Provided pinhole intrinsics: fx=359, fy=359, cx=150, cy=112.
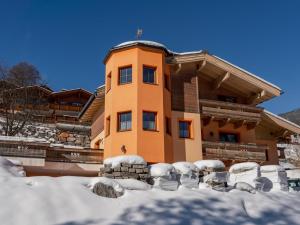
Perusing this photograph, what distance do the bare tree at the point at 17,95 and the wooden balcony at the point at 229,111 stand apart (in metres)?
17.9

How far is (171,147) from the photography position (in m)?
20.0

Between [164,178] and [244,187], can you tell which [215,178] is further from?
[164,178]

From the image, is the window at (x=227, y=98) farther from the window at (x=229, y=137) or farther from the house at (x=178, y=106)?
the window at (x=229, y=137)

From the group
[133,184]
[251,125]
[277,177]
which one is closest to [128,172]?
[133,184]

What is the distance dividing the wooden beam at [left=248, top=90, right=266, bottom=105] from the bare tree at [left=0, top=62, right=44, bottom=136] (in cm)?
1980

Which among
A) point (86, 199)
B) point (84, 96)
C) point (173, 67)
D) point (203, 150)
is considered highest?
point (84, 96)

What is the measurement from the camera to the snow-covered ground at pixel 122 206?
6.70m

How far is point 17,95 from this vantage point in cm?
3484

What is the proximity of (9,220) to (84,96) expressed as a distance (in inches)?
1623

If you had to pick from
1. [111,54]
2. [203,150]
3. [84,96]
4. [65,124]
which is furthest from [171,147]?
[84,96]

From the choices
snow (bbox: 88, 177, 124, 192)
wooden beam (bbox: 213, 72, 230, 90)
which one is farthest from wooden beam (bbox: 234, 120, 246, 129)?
snow (bbox: 88, 177, 124, 192)

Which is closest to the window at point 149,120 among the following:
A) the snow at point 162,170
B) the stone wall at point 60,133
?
the snow at point 162,170

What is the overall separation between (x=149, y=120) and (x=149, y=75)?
2738 mm

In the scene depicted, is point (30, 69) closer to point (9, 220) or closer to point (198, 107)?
point (198, 107)
